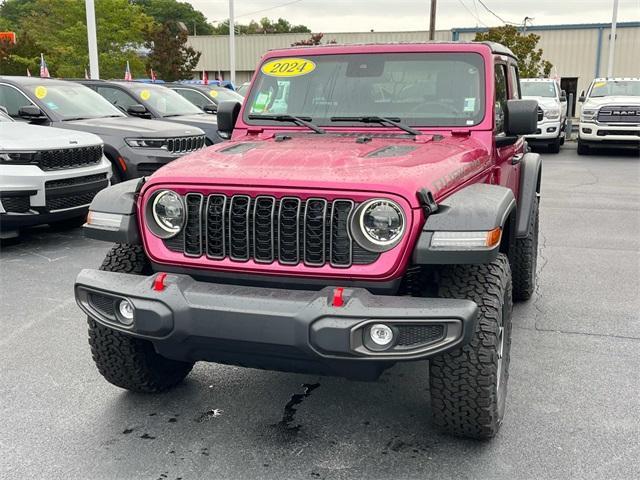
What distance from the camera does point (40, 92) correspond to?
891cm

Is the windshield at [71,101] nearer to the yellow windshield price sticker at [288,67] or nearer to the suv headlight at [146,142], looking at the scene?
the suv headlight at [146,142]

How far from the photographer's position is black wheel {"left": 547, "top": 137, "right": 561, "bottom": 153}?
57.9ft

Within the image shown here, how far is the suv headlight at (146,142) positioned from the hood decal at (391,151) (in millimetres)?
5787

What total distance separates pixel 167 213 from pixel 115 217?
287 millimetres

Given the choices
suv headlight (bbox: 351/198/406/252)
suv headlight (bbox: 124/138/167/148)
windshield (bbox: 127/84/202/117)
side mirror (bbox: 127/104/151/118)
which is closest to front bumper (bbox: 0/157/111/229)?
suv headlight (bbox: 124/138/167/148)

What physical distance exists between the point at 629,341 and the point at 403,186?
2.62m

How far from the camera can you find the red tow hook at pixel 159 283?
289cm

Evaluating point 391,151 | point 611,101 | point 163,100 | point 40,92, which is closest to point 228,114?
point 391,151

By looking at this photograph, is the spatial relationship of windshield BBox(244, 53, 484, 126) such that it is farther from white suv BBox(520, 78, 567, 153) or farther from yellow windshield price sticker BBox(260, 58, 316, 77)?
white suv BBox(520, 78, 567, 153)

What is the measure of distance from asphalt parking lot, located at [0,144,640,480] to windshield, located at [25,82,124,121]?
434cm

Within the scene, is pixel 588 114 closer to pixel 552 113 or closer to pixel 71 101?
pixel 552 113

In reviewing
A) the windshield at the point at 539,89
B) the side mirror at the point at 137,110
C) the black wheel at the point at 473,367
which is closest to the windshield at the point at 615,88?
the windshield at the point at 539,89

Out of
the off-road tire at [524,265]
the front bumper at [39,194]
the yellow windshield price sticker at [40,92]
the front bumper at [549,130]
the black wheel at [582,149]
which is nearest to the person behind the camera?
the off-road tire at [524,265]

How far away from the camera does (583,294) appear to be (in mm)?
5668
